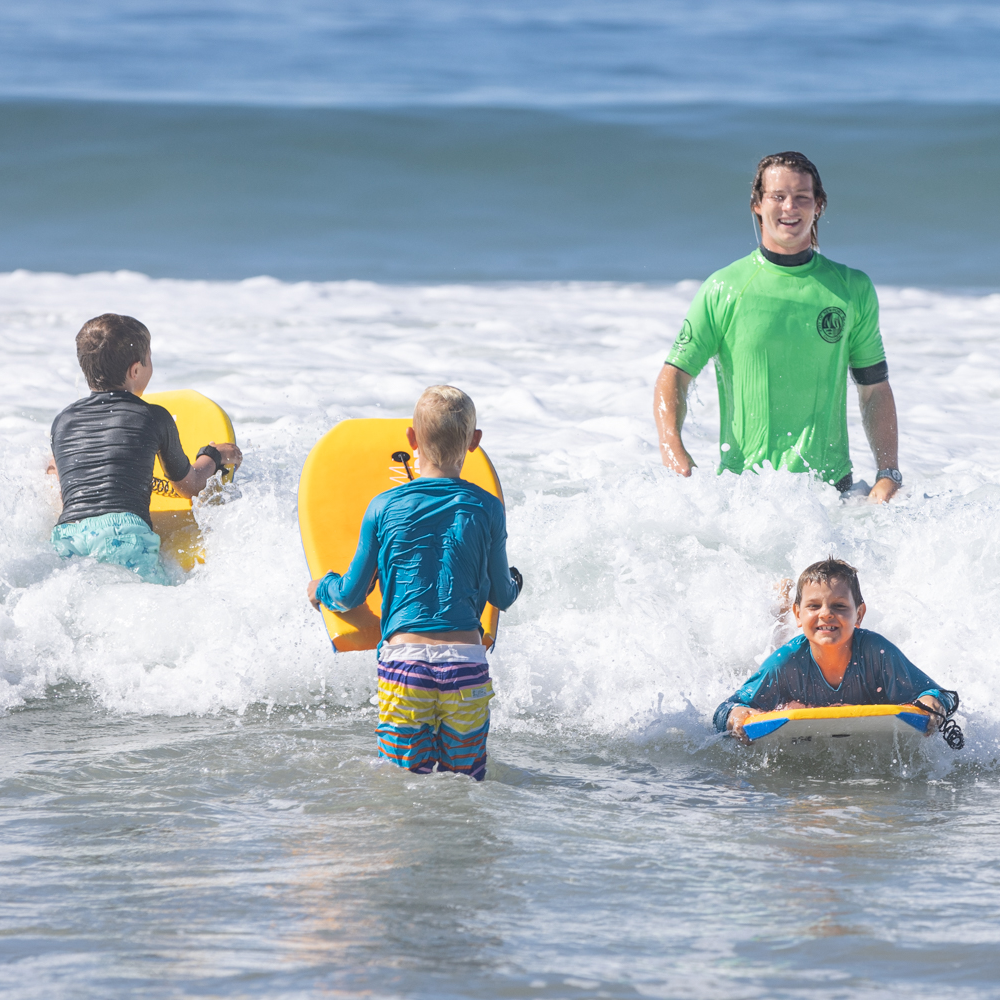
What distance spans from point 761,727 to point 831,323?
1.58 meters

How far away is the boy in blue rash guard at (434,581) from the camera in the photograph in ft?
11.0

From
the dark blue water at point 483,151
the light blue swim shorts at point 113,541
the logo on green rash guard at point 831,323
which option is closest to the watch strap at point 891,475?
the logo on green rash guard at point 831,323

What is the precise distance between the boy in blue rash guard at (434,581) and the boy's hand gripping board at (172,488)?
6.73 feet

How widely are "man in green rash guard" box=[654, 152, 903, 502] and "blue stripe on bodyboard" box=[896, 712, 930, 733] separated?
114 cm

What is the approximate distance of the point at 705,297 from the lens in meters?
4.49

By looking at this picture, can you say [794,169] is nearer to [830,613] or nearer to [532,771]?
[830,613]

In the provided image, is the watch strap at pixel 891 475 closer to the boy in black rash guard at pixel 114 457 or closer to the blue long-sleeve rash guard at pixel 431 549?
Result: the blue long-sleeve rash guard at pixel 431 549

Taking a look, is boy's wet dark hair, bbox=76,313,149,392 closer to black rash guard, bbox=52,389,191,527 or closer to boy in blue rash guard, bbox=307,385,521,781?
black rash guard, bbox=52,389,191,527

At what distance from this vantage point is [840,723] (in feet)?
11.6

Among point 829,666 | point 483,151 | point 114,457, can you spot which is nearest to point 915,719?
point 829,666

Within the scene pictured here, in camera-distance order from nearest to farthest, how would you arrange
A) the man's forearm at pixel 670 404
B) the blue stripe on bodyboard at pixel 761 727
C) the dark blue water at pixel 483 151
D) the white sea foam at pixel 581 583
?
the blue stripe on bodyboard at pixel 761 727 < the white sea foam at pixel 581 583 < the man's forearm at pixel 670 404 < the dark blue water at pixel 483 151

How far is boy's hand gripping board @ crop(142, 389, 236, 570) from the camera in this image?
17.4 ft

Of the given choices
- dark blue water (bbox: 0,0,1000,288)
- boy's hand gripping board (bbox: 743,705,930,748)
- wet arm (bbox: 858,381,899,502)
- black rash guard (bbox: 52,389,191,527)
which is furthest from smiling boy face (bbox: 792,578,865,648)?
dark blue water (bbox: 0,0,1000,288)

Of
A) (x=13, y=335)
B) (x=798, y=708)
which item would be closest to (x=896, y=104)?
(x=13, y=335)
